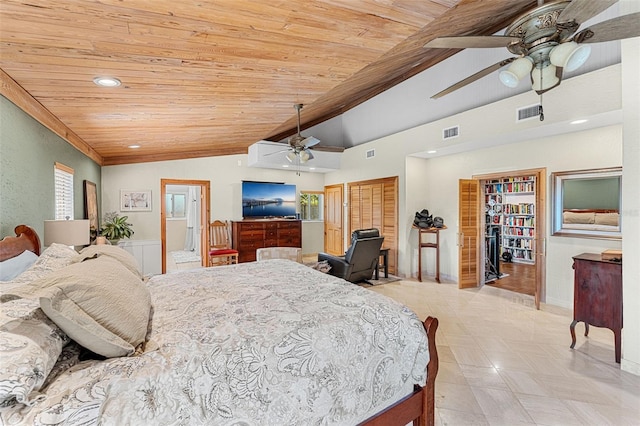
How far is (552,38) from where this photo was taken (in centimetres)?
204

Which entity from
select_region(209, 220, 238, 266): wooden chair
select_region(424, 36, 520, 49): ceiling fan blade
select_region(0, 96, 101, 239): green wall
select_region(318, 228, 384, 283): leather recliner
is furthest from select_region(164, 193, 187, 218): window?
select_region(424, 36, 520, 49): ceiling fan blade

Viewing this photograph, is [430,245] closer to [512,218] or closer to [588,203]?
[588,203]

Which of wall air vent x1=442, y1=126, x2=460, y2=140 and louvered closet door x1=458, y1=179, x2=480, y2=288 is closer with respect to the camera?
wall air vent x1=442, y1=126, x2=460, y2=140

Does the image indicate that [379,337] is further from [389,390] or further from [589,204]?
[589,204]

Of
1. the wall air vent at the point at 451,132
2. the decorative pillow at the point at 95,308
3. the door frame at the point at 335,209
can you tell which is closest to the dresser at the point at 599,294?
the wall air vent at the point at 451,132

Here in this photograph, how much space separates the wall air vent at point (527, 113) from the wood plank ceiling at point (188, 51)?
1.31 m

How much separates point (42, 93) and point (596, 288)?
5.27m

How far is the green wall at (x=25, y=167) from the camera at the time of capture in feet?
7.13

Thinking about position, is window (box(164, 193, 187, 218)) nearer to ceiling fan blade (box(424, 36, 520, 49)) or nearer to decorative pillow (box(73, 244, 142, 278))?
decorative pillow (box(73, 244, 142, 278))

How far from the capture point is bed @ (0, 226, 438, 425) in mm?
975

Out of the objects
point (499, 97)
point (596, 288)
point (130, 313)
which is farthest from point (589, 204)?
point (130, 313)

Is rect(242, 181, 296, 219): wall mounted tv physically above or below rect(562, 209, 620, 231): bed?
above

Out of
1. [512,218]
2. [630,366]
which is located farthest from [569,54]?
[512,218]

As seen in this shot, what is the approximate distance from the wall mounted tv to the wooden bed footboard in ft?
19.0
